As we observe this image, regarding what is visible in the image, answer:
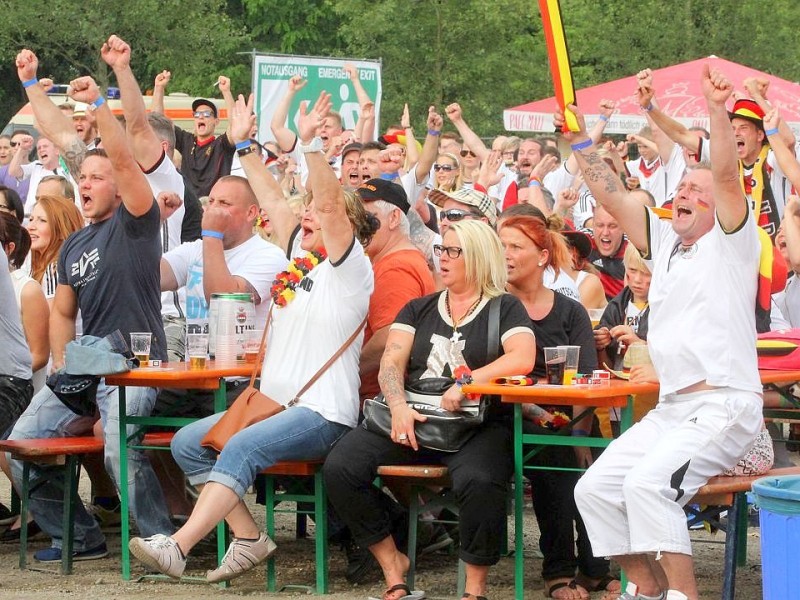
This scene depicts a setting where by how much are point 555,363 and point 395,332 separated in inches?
30.0

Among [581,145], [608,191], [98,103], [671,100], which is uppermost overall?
[671,100]

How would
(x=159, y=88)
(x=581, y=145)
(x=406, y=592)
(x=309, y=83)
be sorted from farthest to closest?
(x=309, y=83), (x=159, y=88), (x=581, y=145), (x=406, y=592)

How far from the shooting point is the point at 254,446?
21.0ft

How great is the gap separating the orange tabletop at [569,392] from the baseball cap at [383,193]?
4.35ft

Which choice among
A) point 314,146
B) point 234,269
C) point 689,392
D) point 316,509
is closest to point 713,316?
point 689,392

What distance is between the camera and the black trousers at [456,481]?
605 centimetres

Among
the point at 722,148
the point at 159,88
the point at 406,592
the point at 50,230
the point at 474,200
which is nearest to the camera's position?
the point at 722,148

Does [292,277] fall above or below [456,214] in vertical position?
below

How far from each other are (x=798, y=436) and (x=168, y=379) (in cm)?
335

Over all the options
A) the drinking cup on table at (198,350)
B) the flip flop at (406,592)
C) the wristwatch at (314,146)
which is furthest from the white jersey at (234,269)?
the flip flop at (406,592)

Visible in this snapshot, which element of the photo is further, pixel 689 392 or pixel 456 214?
pixel 456 214

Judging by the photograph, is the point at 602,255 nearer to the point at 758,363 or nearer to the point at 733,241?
the point at 758,363

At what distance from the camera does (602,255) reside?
934 cm

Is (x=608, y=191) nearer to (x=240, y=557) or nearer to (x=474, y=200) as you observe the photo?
(x=474, y=200)
